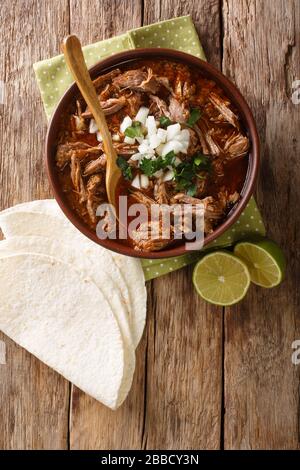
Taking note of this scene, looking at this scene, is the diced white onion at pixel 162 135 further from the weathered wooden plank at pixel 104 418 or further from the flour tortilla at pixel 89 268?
the weathered wooden plank at pixel 104 418

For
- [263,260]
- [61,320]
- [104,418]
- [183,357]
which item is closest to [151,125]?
[263,260]

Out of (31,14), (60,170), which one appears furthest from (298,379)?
(31,14)

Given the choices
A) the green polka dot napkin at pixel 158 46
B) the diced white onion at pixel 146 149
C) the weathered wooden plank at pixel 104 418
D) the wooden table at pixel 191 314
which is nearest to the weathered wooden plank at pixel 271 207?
the wooden table at pixel 191 314

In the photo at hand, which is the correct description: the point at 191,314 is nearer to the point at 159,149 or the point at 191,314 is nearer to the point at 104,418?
the point at 104,418

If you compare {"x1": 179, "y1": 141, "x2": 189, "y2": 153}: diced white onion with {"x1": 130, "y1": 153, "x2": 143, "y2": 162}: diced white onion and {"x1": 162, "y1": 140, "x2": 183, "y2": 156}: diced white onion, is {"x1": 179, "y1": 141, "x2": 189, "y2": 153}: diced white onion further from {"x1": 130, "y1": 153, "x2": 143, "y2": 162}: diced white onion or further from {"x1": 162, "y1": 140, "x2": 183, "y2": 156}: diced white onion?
{"x1": 130, "y1": 153, "x2": 143, "y2": 162}: diced white onion

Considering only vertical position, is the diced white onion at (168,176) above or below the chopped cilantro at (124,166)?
below
